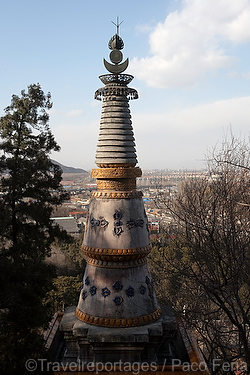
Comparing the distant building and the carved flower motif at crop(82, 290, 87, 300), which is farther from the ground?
the carved flower motif at crop(82, 290, 87, 300)

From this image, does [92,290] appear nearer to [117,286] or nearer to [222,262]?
[117,286]

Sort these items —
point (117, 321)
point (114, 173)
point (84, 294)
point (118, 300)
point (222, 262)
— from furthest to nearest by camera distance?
point (222, 262) < point (114, 173) < point (84, 294) < point (118, 300) < point (117, 321)

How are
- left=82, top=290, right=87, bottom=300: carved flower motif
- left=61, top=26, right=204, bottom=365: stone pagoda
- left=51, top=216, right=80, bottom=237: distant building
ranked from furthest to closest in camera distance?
left=51, top=216, right=80, bottom=237: distant building → left=82, top=290, right=87, bottom=300: carved flower motif → left=61, top=26, right=204, bottom=365: stone pagoda

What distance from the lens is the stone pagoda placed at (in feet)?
23.2

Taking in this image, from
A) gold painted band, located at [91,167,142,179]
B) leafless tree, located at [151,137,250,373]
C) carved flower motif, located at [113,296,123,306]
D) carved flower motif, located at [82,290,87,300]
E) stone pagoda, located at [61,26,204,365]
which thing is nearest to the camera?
leafless tree, located at [151,137,250,373]

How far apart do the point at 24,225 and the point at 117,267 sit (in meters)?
4.33

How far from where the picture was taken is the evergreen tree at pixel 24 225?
7661mm

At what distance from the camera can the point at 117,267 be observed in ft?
24.5

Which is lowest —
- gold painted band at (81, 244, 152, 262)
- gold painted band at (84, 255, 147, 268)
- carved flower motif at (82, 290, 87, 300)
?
carved flower motif at (82, 290, 87, 300)

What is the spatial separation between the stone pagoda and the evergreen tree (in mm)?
1081

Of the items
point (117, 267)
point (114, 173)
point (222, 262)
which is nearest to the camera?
point (117, 267)

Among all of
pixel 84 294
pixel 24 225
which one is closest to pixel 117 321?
pixel 84 294

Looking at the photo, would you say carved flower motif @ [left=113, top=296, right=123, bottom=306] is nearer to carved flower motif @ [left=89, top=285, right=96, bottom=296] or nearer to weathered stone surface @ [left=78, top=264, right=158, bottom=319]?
weathered stone surface @ [left=78, top=264, right=158, bottom=319]
